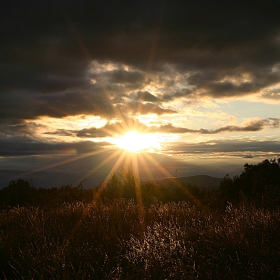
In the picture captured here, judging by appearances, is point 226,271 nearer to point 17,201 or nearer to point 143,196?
point 143,196

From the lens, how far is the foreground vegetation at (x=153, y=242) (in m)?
5.34

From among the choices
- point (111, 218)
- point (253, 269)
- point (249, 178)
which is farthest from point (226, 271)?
point (249, 178)

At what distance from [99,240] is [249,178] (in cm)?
933

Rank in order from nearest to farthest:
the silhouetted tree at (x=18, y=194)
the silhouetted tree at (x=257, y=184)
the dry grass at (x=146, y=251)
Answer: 1. the dry grass at (x=146, y=251)
2. the silhouetted tree at (x=257, y=184)
3. the silhouetted tree at (x=18, y=194)

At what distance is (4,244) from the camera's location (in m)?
8.19

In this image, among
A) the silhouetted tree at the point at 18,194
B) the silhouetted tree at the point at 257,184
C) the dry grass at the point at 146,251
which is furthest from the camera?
the silhouetted tree at the point at 18,194

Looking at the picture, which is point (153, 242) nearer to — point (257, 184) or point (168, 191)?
point (257, 184)

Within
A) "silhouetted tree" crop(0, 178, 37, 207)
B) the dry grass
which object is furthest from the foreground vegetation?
"silhouetted tree" crop(0, 178, 37, 207)

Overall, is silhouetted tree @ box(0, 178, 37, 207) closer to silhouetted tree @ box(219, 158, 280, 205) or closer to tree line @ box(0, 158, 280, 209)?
tree line @ box(0, 158, 280, 209)

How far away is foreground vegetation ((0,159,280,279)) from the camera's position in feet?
17.5

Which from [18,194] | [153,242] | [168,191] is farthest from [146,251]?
[18,194]

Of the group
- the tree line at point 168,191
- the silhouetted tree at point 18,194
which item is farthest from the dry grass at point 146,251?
the silhouetted tree at point 18,194

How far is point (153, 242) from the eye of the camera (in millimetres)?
6820

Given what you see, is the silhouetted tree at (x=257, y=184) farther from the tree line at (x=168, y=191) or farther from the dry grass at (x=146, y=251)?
the dry grass at (x=146, y=251)
